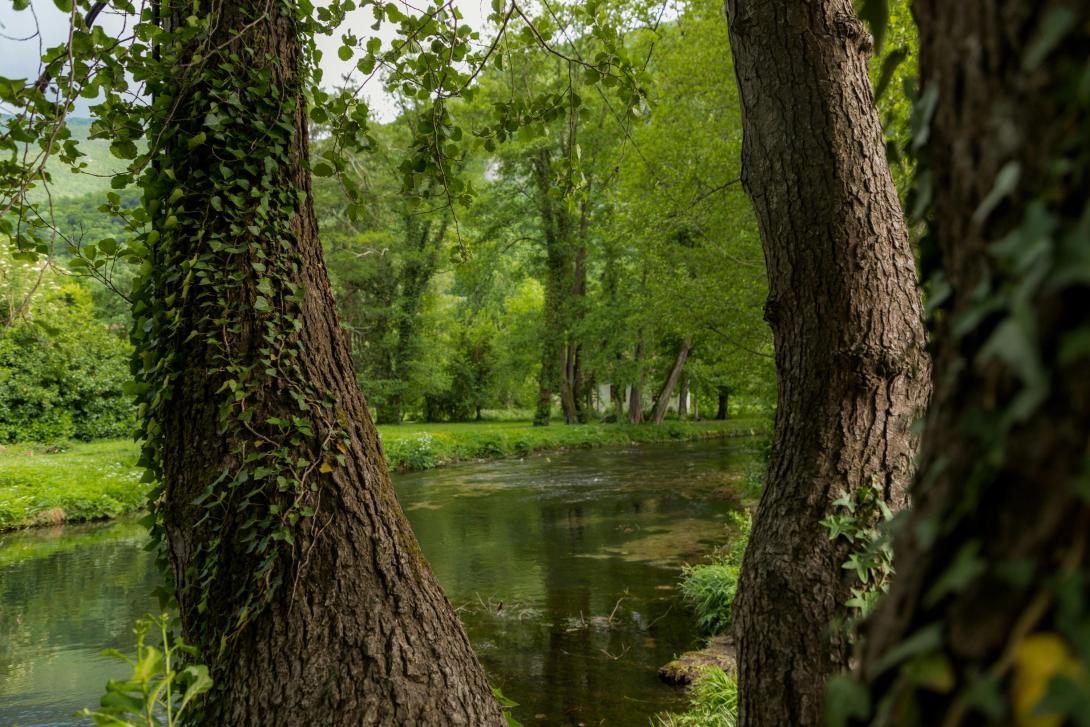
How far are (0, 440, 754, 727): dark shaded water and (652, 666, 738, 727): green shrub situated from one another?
260mm

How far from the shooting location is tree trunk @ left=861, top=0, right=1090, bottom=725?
0.54 m

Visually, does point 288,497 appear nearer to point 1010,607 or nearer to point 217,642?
point 217,642

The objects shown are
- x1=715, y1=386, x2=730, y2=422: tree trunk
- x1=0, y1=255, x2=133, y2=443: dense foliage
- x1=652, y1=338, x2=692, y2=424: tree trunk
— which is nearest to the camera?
x1=0, y1=255, x2=133, y2=443: dense foliage

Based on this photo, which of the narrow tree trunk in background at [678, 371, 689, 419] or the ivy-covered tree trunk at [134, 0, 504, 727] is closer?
the ivy-covered tree trunk at [134, 0, 504, 727]

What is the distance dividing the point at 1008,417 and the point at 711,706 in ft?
16.6

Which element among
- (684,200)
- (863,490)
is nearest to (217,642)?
(863,490)

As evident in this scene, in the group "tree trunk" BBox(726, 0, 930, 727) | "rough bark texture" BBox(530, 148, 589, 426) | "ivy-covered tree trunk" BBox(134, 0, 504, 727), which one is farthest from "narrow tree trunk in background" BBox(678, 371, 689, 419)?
"ivy-covered tree trunk" BBox(134, 0, 504, 727)

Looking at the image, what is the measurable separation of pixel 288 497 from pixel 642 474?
15521 mm

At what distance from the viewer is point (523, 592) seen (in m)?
8.54

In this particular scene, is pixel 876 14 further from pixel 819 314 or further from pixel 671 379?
pixel 671 379

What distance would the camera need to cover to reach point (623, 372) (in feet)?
89.6

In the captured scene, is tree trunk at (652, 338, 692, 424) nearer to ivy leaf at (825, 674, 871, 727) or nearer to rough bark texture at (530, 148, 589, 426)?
rough bark texture at (530, 148, 589, 426)

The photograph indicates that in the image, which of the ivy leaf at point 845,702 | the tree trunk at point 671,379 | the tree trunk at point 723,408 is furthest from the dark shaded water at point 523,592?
the tree trunk at point 723,408

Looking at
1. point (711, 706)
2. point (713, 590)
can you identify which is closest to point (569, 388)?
point (713, 590)
